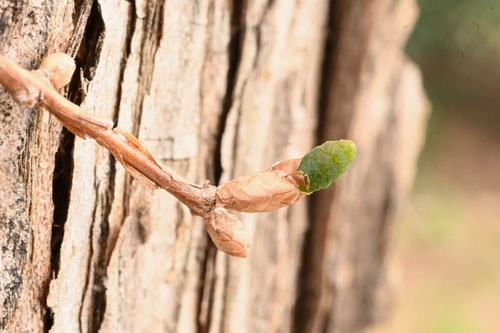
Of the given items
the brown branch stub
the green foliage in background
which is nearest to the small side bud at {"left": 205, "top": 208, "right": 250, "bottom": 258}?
the brown branch stub

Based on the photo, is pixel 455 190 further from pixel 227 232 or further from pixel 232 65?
pixel 227 232

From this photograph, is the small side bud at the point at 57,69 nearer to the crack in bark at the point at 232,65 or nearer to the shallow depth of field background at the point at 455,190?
the crack in bark at the point at 232,65

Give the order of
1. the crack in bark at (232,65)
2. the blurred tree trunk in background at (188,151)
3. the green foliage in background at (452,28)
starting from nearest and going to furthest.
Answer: the blurred tree trunk in background at (188,151), the crack in bark at (232,65), the green foliage in background at (452,28)

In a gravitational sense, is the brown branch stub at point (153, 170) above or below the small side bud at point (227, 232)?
above

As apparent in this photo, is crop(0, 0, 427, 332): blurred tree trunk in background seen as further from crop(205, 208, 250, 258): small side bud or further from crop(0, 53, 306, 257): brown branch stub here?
crop(205, 208, 250, 258): small side bud

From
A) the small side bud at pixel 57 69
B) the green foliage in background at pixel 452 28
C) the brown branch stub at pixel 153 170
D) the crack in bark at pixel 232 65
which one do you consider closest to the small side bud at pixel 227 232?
the brown branch stub at pixel 153 170
